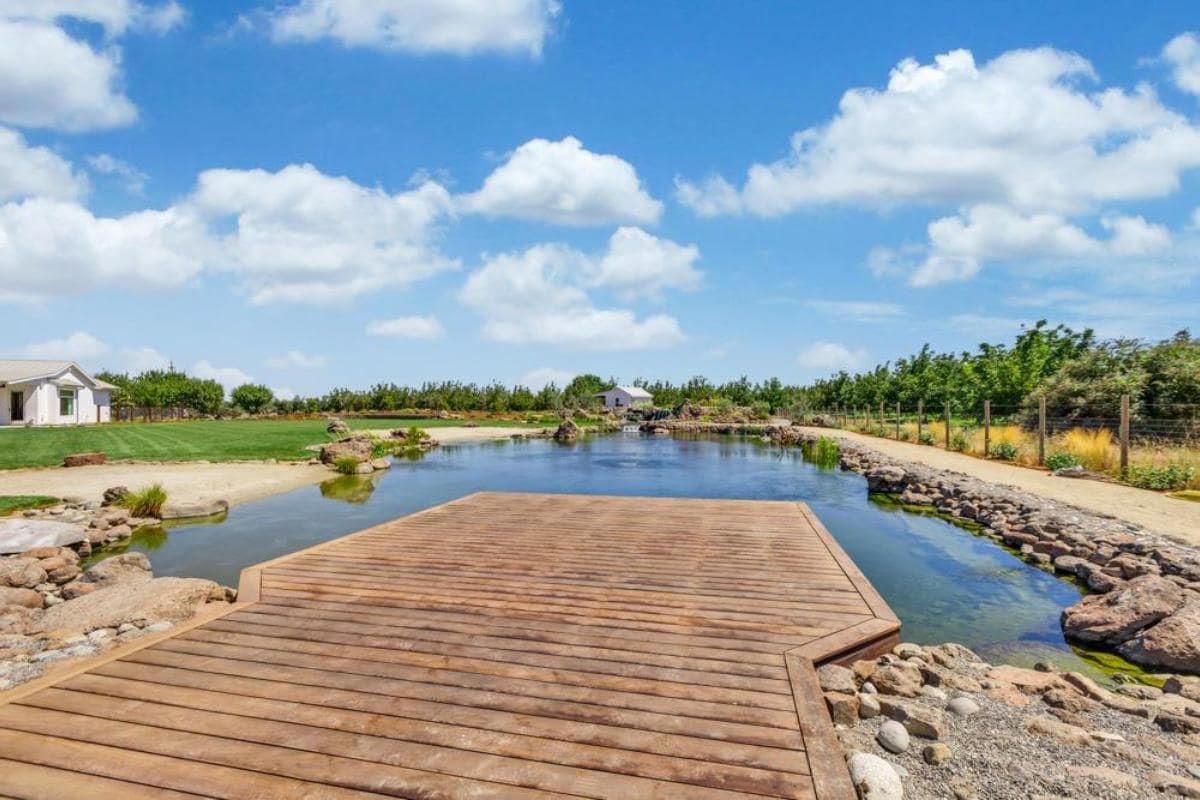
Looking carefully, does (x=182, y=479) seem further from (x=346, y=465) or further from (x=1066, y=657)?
(x=1066, y=657)

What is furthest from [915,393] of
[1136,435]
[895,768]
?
[895,768]

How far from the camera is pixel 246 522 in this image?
11.2 m

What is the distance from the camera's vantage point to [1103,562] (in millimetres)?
7375

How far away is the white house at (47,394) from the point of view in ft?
99.6

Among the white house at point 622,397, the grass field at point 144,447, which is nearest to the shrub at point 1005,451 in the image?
the grass field at point 144,447

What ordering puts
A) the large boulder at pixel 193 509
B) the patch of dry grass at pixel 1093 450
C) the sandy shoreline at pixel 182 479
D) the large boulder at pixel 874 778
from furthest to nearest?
the patch of dry grass at pixel 1093 450 < the sandy shoreline at pixel 182 479 < the large boulder at pixel 193 509 < the large boulder at pixel 874 778

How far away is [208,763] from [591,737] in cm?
Answer: 162

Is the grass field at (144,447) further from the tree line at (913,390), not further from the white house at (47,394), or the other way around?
the tree line at (913,390)

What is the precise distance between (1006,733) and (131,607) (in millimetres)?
6048

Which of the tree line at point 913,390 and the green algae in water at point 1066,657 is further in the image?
the tree line at point 913,390

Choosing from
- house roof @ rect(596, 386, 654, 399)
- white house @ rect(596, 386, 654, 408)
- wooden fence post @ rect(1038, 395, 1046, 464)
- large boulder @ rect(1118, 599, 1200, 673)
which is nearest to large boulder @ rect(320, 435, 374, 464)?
large boulder @ rect(1118, 599, 1200, 673)

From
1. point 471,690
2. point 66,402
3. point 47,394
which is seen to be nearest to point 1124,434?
point 471,690

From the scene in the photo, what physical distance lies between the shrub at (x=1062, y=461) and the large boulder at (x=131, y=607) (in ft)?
51.5

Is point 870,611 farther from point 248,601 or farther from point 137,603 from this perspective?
point 137,603
